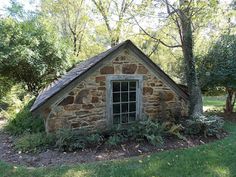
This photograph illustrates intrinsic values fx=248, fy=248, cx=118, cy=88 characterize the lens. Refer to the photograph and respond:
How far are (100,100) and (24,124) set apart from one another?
321 centimetres

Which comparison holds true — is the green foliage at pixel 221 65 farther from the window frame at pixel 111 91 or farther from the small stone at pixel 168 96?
the window frame at pixel 111 91

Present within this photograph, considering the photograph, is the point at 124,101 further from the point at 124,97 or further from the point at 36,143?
the point at 36,143

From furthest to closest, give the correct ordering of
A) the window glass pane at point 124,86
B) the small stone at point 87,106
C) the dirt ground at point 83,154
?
the window glass pane at point 124,86 < the small stone at point 87,106 < the dirt ground at point 83,154

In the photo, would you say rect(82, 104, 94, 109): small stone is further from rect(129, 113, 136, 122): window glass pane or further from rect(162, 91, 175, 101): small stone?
rect(162, 91, 175, 101): small stone

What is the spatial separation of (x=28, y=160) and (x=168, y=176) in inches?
126

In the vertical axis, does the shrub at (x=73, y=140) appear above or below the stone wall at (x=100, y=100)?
below

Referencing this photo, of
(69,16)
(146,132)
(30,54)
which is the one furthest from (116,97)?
(69,16)

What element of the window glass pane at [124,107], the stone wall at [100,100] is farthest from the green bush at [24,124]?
the window glass pane at [124,107]

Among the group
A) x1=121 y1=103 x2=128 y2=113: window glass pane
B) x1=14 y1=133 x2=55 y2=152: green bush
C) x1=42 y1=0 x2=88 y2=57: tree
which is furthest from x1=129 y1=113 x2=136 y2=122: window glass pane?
x1=42 y1=0 x2=88 y2=57: tree

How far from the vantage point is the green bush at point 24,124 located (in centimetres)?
830

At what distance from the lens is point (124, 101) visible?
7773 millimetres

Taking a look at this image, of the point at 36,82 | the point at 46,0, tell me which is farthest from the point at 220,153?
the point at 46,0

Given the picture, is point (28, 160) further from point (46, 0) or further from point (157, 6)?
point (46, 0)

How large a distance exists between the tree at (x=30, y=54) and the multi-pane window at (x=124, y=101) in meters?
6.40
